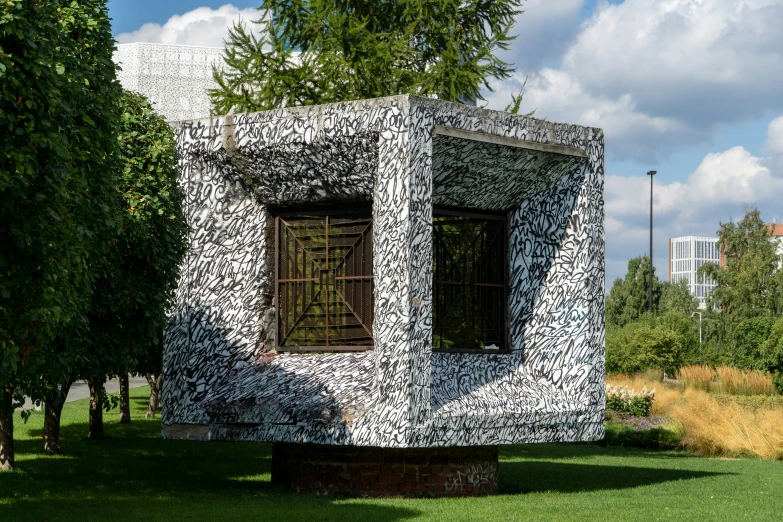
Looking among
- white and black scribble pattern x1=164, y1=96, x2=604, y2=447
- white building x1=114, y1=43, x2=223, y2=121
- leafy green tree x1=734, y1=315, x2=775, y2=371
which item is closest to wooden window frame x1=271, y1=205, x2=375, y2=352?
white and black scribble pattern x1=164, y1=96, x2=604, y2=447

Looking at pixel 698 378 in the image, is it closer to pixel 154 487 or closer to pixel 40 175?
pixel 154 487

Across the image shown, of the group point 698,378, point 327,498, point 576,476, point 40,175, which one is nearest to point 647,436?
point 698,378

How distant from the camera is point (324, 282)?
12.9 m

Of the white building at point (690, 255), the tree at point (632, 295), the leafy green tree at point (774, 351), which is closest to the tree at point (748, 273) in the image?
the tree at point (632, 295)

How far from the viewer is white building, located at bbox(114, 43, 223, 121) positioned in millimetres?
39188

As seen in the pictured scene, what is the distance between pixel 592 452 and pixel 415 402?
1074cm

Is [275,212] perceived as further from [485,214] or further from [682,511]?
[682,511]

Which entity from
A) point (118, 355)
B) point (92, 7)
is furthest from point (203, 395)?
point (92, 7)

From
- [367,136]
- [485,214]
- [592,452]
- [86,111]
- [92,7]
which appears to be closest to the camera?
[86,111]

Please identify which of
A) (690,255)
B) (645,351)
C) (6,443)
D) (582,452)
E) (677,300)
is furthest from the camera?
(690,255)

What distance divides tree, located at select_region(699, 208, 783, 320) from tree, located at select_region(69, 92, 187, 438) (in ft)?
113

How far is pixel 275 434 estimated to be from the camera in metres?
12.2

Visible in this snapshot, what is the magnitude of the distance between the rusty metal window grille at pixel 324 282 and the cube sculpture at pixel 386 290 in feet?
0.08

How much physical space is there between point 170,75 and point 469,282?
96.1 ft
